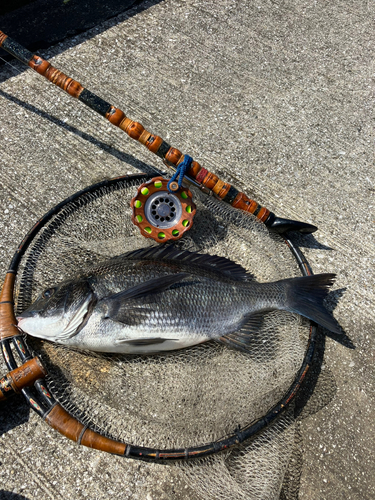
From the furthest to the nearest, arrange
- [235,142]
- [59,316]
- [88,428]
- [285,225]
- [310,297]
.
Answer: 1. [235,142]
2. [285,225]
3. [310,297]
4. [59,316]
5. [88,428]

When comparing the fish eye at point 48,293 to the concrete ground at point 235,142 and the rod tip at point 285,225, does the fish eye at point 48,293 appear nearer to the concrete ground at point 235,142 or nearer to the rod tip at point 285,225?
the concrete ground at point 235,142

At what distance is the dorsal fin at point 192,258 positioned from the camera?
2507 mm

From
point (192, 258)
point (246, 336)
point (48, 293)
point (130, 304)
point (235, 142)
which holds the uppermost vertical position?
point (235, 142)

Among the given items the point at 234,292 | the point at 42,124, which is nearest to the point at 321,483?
the point at 234,292

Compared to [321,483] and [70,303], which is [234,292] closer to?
[70,303]

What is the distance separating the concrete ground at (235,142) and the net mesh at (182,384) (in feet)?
1.15

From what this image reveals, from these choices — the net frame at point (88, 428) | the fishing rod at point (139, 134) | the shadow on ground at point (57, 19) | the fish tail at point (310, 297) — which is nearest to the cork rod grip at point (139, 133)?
the fishing rod at point (139, 134)

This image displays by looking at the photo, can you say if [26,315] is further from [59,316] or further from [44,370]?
[44,370]

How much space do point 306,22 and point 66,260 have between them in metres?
4.06

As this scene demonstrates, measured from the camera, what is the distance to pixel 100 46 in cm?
402

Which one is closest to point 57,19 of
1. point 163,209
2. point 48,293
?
point 163,209

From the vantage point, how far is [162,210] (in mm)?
2680

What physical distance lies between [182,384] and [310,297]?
1.01 metres

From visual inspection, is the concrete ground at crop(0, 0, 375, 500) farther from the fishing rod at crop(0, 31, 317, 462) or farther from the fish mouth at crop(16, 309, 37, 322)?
the fish mouth at crop(16, 309, 37, 322)
